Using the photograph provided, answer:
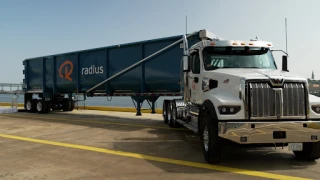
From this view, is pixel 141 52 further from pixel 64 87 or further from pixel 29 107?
pixel 29 107

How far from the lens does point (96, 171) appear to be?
18.2ft

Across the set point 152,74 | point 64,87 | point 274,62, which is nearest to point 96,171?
point 274,62

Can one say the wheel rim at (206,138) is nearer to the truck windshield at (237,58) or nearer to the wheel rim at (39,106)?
the truck windshield at (237,58)

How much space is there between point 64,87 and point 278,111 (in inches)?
574

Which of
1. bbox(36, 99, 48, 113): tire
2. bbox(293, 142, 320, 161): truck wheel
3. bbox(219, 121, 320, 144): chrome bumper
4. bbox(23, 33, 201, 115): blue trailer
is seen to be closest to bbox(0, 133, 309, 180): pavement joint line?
bbox(219, 121, 320, 144): chrome bumper

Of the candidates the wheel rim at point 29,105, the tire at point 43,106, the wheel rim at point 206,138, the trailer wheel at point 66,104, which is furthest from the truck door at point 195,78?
the wheel rim at point 29,105

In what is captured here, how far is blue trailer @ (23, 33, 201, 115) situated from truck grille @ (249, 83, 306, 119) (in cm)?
544

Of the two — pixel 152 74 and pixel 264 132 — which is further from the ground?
pixel 152 74

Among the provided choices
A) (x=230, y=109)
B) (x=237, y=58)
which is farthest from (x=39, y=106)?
(x=230, y=109)

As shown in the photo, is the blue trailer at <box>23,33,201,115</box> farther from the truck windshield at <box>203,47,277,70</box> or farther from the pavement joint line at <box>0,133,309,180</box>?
the pavement joint line at <box>0,133,309,180</box>

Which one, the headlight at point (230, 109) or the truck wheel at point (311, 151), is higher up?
the headlight at point (230, 109)

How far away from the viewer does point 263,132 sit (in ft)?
17.9

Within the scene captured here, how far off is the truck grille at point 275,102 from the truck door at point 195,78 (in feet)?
6.34

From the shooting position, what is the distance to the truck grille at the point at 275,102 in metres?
5.59
